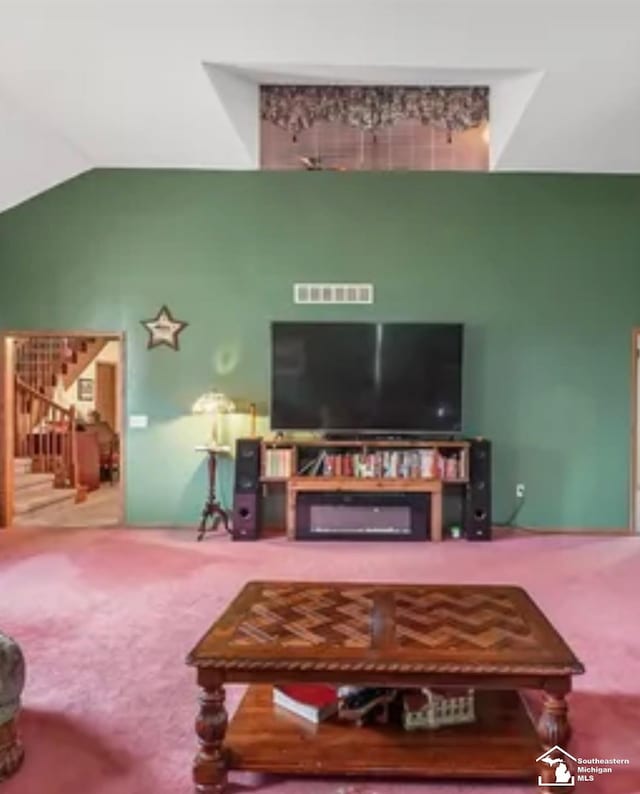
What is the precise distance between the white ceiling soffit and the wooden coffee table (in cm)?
367

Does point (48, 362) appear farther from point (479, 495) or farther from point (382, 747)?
point (382, 747)

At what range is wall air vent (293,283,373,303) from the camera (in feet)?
21.2

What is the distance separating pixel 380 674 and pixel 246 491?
4.10 meters

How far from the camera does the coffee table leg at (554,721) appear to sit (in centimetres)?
207

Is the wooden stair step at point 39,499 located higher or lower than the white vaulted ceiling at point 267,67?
lower

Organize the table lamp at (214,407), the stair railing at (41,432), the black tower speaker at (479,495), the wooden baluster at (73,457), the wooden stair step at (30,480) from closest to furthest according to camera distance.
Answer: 1. the black tower speaker at (479,495)
2. the table lamp at (214,407)
3. the wooden stair step at (30,480)
4. the wooden baluster at (73,457)
5. the stair railing at (41,432)

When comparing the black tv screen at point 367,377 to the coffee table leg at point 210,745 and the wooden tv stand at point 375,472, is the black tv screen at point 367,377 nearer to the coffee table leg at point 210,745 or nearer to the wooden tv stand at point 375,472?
the wooden tv stand at point 375,472

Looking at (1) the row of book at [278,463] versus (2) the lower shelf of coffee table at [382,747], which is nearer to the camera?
(2) the lower shelf of coffee table at [382,747]

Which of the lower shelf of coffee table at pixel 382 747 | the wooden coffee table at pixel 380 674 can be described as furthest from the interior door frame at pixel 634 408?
the lower shelf of coffee table at pixel 382 747

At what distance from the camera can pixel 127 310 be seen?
6.51 m

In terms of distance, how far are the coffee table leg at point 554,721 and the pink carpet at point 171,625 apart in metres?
0.21

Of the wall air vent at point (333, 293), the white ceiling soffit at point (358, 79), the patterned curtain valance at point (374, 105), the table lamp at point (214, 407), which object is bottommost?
the table lamp at point (214, 407)

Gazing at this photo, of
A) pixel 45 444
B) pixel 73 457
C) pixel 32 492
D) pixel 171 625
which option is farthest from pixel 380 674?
pixel 45 444

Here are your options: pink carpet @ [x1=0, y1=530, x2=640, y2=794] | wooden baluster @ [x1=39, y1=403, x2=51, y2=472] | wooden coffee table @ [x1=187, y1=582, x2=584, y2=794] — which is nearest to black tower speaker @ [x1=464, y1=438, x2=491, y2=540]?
pink carpet @ [x1=0, y1=530, x2=640, y2=794]
